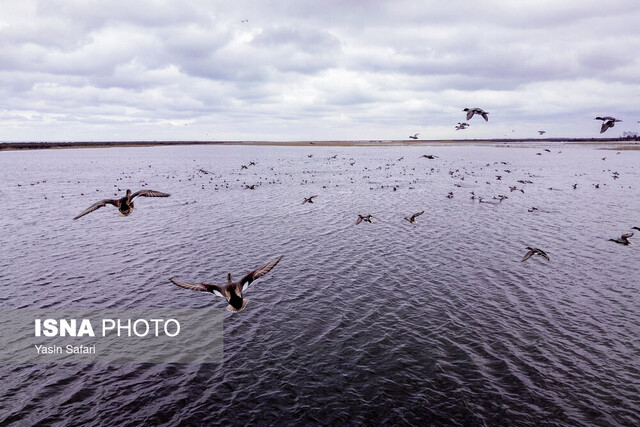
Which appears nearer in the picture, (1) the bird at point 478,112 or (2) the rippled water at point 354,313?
(2) the rippled water at point 354,313

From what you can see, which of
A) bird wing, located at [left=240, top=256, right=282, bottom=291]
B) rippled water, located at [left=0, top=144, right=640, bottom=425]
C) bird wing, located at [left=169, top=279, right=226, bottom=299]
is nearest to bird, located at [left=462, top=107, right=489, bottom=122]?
rippled water, located at [left=0, top=144, right=640, bottom=425]

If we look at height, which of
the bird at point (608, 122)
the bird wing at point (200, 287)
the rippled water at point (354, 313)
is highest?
the bird at point (608, 122)

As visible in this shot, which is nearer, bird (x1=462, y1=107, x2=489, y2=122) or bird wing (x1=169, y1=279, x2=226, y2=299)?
bird wing (x1=169, y1=279, x2=226, y2=299)

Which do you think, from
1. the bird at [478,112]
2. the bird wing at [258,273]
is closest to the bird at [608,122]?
the bird at [478,112]

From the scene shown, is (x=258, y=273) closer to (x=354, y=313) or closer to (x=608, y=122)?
(x=354, y=313)

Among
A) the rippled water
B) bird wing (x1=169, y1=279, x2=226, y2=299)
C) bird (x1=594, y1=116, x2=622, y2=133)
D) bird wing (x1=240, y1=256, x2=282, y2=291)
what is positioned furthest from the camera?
bird (x1=594, y1=116, x2=622, y2=133)

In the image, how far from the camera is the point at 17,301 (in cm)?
2312

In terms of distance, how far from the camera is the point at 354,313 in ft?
71.8

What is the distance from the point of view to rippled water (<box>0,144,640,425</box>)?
588 inches

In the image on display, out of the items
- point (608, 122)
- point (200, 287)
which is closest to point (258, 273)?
point (200, 287)

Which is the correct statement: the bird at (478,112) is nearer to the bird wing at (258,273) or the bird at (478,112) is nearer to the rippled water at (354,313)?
the rippled water at (354,313)

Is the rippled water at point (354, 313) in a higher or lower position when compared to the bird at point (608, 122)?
lower

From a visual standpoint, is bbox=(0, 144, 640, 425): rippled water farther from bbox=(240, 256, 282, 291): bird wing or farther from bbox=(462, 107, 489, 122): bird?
bbox=(462, 107, 489, 122): bird

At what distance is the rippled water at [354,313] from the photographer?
49.0 feet
